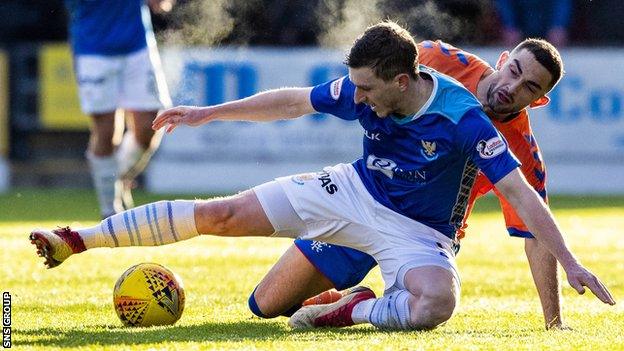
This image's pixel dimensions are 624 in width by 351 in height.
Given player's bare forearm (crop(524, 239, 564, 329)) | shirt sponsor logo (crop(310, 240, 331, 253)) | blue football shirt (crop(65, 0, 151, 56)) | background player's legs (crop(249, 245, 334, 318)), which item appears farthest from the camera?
blue football shirt (crop(65, 0, 151, 56))

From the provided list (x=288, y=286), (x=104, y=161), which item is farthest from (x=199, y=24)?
(x=288, y=286)

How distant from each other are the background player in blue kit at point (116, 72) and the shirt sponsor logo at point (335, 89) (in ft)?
16.2

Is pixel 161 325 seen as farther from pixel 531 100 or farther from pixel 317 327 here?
pixel 531 100

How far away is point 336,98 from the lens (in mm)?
5992

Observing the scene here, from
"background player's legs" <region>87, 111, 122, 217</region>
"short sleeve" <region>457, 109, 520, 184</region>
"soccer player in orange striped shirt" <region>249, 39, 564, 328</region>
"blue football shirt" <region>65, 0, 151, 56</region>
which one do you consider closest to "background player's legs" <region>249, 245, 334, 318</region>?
"soccer player in orange striped shirt" <region>249, 39, 564, 328</region>

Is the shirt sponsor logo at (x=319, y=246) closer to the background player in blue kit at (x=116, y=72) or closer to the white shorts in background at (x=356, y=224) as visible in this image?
the white shorts in background at (x=356, y=224)

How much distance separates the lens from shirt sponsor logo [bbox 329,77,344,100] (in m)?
5.99

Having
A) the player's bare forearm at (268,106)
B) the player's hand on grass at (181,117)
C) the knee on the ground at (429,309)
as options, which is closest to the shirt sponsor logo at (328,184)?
the player's bare forearm at (268,106)

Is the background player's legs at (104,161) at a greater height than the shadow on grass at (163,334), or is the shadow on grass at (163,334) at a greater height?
the shadow on grass at (163,334)

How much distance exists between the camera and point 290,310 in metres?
6.32

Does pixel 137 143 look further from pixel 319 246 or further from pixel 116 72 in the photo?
pixel 319 246

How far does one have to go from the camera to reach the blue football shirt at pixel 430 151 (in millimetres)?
5527

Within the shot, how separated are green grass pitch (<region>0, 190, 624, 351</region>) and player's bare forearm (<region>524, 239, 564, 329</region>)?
0.10 m

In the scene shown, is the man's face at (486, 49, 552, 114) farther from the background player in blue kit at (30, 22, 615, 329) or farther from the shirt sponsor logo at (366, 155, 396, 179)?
the shirt sponsor logo at (366, 155, 396, 179)
